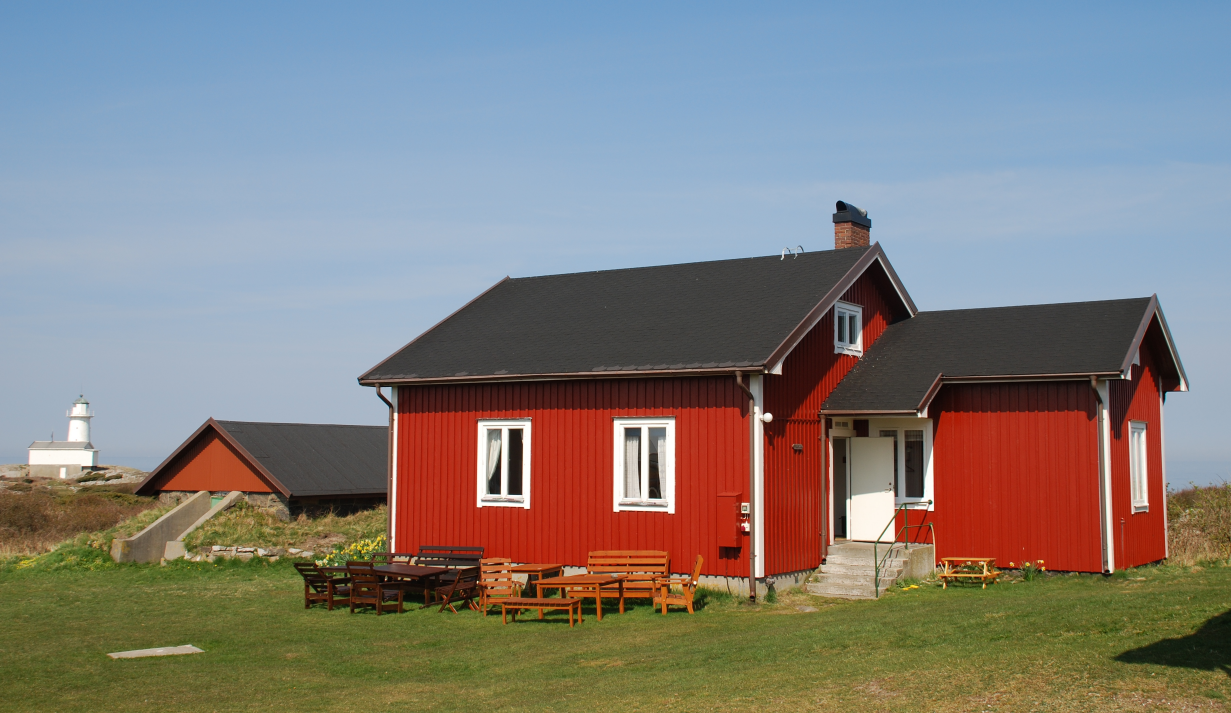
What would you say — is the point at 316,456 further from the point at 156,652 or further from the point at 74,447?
the point at 74,447

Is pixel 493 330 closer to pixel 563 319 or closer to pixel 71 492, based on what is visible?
pixel 563 319

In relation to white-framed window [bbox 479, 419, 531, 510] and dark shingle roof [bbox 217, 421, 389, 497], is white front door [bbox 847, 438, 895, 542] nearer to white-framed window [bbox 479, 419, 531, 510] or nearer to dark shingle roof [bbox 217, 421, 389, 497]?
white-framed window [bbox 479, 419, 531, 510]

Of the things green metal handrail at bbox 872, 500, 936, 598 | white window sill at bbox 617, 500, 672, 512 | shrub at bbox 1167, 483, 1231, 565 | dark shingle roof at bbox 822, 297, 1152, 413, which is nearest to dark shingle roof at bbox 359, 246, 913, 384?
dark shingle roof at bbox 822, 297, 1152, 413

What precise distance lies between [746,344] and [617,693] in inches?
291

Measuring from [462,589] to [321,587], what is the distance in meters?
2.37

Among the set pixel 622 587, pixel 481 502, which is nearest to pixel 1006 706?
pixel 622 587

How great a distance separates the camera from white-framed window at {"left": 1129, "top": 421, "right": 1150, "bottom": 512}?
1794cm

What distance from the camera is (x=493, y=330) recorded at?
20.4m

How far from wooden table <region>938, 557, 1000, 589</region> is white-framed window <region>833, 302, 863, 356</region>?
3959mm

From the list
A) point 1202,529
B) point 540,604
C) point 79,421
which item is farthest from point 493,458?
point 79,421

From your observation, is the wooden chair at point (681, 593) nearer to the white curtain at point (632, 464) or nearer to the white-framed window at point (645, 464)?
the white-framed window at point (645, 464)

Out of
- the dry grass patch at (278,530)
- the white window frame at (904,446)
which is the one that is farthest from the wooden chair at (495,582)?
the dry grass patch at (278,530)

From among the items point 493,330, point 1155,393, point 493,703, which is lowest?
point 493,703

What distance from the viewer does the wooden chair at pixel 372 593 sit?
16.0m
